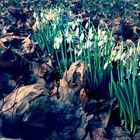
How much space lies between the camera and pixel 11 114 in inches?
64.6

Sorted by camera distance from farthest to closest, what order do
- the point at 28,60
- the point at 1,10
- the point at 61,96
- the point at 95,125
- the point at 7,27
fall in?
the point at 1,10, the point at 7,27, the point at 28,60, the point at 61,96, the point at 95,125

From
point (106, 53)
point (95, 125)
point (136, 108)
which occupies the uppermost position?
point (106, 53)

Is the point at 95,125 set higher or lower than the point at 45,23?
lower

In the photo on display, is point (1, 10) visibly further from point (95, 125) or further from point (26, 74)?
point (95, 125)

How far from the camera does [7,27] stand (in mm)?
3119

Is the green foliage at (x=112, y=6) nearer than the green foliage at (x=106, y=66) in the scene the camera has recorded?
No

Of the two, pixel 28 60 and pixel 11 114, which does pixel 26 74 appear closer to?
pixel 28 60

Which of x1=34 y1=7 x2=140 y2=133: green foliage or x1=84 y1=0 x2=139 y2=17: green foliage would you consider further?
x1=84 y1=0 x2=139 y2=17: green foliage

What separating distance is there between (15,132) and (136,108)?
2.03 feet

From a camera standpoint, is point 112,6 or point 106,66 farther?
point 112,6

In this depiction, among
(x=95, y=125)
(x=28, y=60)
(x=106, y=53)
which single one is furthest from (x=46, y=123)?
(x=28, y=60)

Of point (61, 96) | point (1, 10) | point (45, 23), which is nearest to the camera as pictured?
point (61, 96)

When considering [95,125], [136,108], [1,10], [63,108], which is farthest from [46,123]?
[1,10]

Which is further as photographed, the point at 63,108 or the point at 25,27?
the point at 25,27
